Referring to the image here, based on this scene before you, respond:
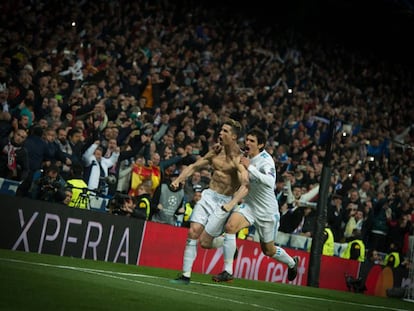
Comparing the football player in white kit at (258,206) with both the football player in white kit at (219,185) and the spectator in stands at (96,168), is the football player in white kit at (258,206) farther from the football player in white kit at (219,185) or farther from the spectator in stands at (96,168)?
the spectator in stands at (96,168)

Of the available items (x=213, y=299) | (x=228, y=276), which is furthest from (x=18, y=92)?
(x=213, y=299)

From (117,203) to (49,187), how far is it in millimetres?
1716

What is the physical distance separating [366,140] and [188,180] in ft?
34.7

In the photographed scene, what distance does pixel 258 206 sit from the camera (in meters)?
11.8

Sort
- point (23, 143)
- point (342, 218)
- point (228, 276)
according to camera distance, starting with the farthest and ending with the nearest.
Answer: point (342, 218) < point (23, 143) < point (228, 276)

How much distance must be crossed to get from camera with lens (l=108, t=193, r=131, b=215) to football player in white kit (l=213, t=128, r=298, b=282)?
3072mm

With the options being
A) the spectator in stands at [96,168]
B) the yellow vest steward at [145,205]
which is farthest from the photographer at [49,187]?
the yellow vest steward at [145,205]

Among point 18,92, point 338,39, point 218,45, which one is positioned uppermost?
point 338,39

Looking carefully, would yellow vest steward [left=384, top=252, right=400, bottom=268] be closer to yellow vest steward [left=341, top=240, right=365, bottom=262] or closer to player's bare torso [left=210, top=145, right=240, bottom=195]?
yellow vest steward [left=341, top=240, right=365, bottom=262]

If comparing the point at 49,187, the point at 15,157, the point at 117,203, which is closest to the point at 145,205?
the point at 117,203

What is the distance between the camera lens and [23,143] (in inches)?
518

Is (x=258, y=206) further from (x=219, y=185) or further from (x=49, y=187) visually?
(x=49, y=187)

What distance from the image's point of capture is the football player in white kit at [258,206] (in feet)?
36.5

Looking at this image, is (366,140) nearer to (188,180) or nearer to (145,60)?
(145,60)
